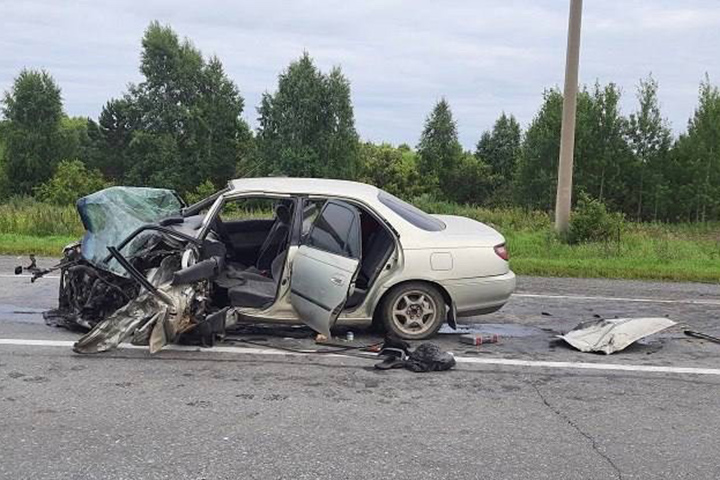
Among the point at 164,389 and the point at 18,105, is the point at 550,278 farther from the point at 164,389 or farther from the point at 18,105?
the point at 18,105

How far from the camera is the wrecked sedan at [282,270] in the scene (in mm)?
6156

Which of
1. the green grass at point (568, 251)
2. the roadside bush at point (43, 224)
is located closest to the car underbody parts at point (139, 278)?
the green grass at point (568, 251)

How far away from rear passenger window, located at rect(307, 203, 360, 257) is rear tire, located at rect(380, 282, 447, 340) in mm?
657

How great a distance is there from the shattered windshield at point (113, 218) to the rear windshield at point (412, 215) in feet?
7.36

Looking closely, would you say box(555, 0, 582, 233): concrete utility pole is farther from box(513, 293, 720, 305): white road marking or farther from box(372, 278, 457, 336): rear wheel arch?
box(372, 278, 457, 336): rear wheel arch

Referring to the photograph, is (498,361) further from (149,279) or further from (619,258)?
(619,258)

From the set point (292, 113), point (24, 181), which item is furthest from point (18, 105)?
point (292, 113)

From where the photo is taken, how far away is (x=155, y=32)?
2640 inches

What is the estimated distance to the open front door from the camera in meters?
6.19

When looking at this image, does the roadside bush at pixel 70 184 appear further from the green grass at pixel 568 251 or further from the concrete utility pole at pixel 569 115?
the concrete utility pole at pixel 569 115

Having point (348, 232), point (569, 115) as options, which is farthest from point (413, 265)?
point (569, 115)

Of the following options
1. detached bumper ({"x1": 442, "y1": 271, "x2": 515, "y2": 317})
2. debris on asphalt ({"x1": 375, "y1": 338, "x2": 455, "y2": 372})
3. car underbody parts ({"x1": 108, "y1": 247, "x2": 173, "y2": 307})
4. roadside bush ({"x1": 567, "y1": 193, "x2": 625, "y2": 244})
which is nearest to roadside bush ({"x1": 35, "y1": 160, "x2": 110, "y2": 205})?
roadside bush ({"x1": 567, "y1": 193, "x2": 625, "y2": 244})

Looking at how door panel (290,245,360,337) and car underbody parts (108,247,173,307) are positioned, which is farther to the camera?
door panel (290,245,360,337)

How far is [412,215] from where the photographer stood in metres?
7.18
